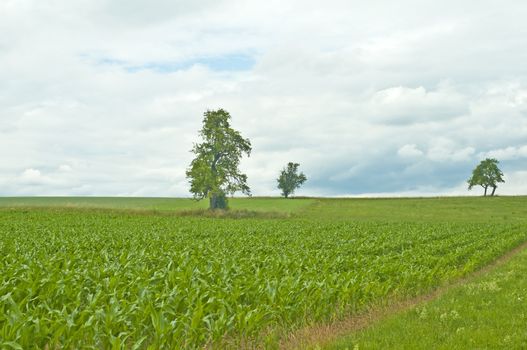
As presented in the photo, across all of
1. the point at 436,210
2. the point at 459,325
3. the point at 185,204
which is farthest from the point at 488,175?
the point at 459,325

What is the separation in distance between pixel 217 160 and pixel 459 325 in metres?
59.6

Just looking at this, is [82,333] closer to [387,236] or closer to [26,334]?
[26,334]

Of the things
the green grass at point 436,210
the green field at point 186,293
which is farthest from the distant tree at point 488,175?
the green field at point 186,293

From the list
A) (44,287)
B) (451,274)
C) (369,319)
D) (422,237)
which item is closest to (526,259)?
(451,274)

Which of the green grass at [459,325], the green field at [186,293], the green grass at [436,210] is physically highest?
the green grass at [436,210]

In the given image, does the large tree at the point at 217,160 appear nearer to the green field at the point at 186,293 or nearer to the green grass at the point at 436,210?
the green grass at the point at 436,210

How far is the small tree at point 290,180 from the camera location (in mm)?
128750

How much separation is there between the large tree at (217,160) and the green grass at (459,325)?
2090 inches

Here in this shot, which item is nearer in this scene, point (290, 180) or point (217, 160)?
point (217, 160)

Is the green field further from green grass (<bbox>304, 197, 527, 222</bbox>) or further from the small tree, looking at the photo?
the small tree

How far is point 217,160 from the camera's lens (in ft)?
230

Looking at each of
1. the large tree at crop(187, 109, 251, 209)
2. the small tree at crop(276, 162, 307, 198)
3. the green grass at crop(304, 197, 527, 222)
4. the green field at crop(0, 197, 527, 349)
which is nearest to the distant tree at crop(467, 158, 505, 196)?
the green grass at crop(304, 197, 527, 222)

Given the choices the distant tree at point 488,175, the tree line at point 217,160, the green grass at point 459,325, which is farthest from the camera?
the distant tree at point 488,175

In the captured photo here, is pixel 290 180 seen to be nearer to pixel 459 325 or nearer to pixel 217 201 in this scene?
pixel 217 201
